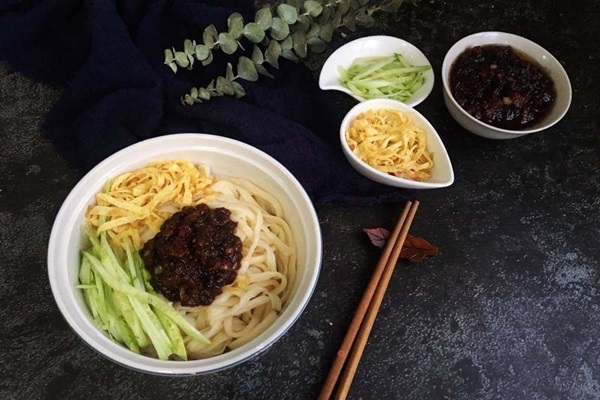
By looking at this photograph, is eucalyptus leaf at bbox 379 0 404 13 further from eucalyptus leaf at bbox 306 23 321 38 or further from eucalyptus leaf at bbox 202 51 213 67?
eucalyptus leaf at bbox 202 51 213 67

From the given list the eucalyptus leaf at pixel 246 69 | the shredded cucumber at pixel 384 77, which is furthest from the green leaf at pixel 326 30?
the eucalyptus leaf at pixel 246 69

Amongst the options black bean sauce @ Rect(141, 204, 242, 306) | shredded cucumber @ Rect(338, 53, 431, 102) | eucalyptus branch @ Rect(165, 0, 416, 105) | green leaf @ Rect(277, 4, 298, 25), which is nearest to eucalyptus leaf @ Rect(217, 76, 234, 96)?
eucalyptus branch @ Rect(165, 0, 416, 105)

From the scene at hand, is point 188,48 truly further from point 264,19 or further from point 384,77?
point 384,77

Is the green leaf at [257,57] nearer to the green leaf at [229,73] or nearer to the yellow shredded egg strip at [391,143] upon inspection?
the green leaf at [229,73]

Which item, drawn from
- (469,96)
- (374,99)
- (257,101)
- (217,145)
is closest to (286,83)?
(257,101)

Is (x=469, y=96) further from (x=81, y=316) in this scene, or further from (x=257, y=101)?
(x=81, y=316)

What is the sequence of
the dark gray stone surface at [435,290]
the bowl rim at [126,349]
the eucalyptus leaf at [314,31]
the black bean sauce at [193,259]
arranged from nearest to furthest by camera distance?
the bowl rim at [126,349], the black bean sauce at [193,259], the dark gray stone surface at [435,290], the eucalyptus leaf at [314,31]
